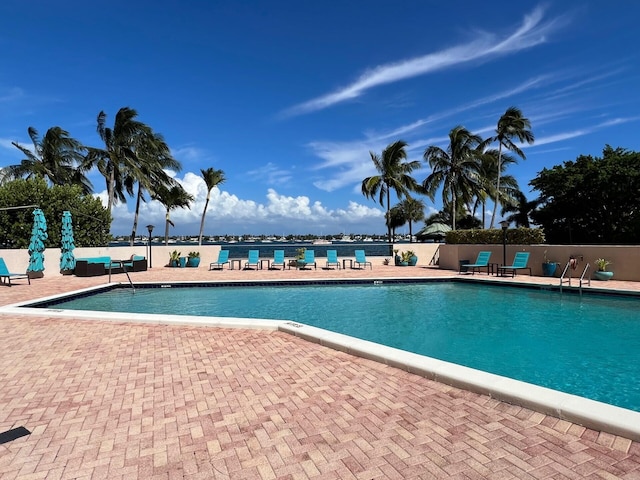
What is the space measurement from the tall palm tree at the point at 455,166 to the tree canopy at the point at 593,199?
8.23 meters

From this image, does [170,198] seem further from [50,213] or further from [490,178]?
[490,178]

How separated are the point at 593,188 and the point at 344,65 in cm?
2193

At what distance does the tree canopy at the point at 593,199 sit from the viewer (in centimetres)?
2623

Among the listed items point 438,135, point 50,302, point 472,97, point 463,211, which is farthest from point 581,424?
point 463,211

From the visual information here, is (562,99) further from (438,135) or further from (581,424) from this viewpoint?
(581,424)

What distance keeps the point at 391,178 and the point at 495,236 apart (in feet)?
35.1

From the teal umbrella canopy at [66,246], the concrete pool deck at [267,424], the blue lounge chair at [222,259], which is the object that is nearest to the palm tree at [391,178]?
the blue lounge chair at [222,259]

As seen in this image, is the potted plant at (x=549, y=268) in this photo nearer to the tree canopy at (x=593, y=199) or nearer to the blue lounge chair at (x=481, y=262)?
the blue lounge chair at (x=481, y=262)

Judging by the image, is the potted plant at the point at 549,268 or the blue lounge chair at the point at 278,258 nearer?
the potted plant at the point at 549,268

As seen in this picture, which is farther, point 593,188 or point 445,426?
point 593,188

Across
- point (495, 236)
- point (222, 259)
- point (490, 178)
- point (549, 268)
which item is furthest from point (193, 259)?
point (490, 178)

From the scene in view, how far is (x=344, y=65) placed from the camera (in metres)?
17.4

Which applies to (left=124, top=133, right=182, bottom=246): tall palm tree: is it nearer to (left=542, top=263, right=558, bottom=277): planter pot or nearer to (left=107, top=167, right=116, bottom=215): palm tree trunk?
(left=107, top=167, right=116, bottom=215): palm tree trunk

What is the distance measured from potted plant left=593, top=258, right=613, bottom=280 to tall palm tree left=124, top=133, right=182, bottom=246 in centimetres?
2455
